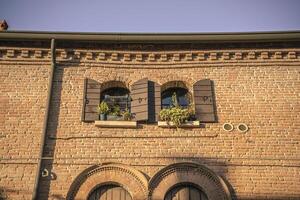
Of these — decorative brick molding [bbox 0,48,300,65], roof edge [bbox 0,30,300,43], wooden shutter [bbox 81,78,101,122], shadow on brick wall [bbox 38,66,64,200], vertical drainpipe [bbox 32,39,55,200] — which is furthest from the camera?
decorative brick molding [bbox 0,48,300,65]

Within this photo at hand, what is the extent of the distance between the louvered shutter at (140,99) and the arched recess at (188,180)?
1.64 m

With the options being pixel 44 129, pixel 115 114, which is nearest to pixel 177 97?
pixel 115 114

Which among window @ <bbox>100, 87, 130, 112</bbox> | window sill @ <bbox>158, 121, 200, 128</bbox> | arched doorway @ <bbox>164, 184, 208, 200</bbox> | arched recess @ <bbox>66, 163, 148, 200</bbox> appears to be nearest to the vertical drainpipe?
arched recess @ <bbox>66, 163, 148, 200</bbox>

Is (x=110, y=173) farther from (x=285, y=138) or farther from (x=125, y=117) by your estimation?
(x=285, y=138)

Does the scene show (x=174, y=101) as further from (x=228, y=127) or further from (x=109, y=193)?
(x=109, y=193)

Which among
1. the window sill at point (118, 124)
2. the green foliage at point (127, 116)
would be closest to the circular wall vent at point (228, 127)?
the window sill at point (118, 124)

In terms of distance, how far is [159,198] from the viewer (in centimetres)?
938

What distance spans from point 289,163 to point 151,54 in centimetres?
494

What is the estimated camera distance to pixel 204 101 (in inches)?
428

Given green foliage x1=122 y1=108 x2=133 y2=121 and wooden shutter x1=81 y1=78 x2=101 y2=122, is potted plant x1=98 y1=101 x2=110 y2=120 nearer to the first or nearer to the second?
wooden shutter x1=81 y1=78 x2=101 y2=122

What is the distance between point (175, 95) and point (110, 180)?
3226 mm

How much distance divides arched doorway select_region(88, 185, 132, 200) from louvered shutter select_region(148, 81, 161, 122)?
6.87 ft

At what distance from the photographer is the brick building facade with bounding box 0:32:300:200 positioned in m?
9.63

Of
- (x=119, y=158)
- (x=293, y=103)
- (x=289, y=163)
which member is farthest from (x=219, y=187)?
(x=293, y=103)
